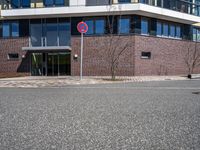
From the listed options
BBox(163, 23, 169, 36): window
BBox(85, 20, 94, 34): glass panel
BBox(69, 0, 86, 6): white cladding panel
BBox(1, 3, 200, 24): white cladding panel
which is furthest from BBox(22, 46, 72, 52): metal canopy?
BBox(163, 23, 169, 36): window

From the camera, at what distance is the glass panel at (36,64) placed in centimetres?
2392

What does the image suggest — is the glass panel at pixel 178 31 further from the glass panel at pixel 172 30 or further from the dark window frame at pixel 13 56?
the dark window frame at pixel 13 56

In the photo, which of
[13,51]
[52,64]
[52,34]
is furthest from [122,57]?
[13,51]

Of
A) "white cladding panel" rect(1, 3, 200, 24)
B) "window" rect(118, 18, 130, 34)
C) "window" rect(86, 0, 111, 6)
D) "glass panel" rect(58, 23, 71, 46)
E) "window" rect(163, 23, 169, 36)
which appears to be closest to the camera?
"white cladding panel" rect(1, 3, 200, 24)

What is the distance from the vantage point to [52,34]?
23422 millimetres

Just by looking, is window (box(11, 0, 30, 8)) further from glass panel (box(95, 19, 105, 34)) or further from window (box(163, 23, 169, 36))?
window (box(163, 23, 169, 36))

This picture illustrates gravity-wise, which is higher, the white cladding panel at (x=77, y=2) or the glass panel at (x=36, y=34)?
the white cladding panel at (x=77, y=2)

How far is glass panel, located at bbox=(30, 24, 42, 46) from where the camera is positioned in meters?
23.6

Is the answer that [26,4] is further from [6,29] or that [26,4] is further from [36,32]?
→ [6,29]

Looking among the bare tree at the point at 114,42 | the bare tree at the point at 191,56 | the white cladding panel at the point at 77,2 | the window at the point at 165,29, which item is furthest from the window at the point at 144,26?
the bare tree at the point at 191,56

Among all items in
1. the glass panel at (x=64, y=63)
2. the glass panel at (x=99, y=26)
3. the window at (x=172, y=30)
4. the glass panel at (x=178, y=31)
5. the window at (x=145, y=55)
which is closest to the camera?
the glass panel at (x=99, y=26)

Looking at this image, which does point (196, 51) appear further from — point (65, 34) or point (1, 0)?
point (1, 0)

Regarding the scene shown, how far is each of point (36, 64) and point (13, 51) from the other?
2.80m

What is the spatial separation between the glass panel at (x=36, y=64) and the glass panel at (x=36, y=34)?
1.22 meters
